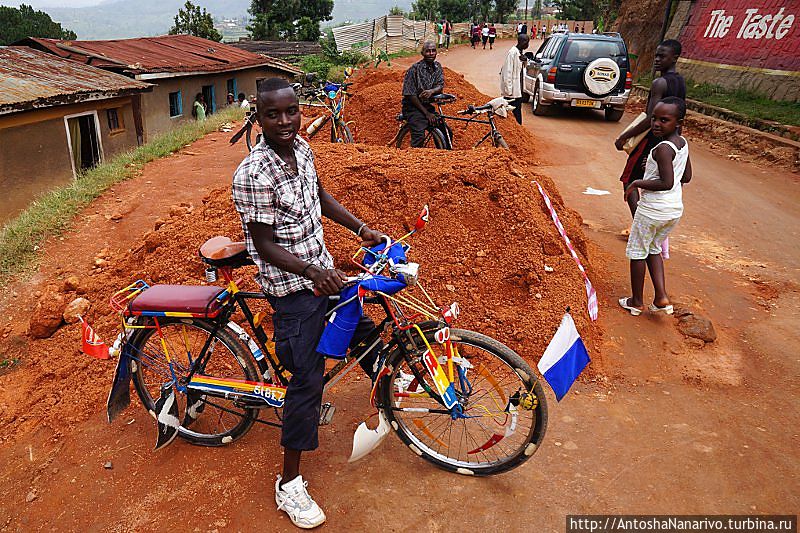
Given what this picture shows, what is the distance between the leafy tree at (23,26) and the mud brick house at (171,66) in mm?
25517

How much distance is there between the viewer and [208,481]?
275 centimetres

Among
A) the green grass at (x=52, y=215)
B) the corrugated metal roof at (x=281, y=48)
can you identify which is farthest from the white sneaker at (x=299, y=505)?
the corrugated metal roof at (x=281, y=48)

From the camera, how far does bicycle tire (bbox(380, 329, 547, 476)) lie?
8.45ft

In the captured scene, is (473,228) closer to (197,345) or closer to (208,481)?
(197,345)

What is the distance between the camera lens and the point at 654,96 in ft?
17.3

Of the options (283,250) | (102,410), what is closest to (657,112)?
(283,250)

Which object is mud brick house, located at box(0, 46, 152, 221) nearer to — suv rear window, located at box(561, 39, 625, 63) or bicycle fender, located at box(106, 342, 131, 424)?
bicycle fender, located at box(106, 342, 131, 424)

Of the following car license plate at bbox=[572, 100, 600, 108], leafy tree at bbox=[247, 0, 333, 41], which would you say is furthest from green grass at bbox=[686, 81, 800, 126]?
leafy tree at bbox=[247, 0, 333, 41]

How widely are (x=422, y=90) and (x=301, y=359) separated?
525cm

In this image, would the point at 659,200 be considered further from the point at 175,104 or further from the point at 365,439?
the point at 175,104

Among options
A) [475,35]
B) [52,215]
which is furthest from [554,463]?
[475,35]

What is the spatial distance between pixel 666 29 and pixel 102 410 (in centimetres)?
1834

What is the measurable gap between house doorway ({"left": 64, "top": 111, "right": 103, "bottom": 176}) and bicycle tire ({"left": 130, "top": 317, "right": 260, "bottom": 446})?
11701mm

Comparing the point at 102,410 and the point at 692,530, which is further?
the point at 102,410
